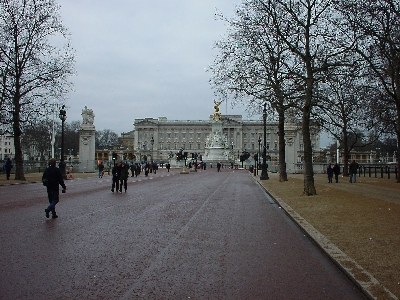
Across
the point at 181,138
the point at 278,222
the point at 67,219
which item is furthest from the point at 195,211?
the point at 181,138

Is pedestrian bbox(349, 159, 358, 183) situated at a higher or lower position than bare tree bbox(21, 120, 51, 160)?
lower

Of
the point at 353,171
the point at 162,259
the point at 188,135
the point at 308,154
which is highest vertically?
the point at 188,135

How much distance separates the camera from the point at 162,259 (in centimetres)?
852

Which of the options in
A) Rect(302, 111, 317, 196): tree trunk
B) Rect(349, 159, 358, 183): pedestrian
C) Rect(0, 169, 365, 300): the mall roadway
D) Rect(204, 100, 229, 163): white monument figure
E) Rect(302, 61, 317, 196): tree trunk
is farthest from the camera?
Rect(204, 100, 229, 163): white monument figure

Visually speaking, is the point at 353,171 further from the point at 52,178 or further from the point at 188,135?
the point at 188,135

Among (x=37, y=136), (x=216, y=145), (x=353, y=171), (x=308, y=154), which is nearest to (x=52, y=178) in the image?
(x=308, y=154)

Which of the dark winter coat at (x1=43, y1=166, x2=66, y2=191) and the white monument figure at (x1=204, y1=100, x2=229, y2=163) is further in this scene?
the white monument figure at (x1=204, y1=100, x2=229, y2=163)

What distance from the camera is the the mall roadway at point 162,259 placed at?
6.50 metres

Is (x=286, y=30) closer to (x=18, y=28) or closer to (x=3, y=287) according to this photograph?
(x=3, y=287)

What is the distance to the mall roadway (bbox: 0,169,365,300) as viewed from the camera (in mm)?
6504

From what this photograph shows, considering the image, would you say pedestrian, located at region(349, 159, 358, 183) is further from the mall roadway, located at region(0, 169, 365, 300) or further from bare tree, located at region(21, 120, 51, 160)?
bare tree, located at region(21, 120, 51, 160)

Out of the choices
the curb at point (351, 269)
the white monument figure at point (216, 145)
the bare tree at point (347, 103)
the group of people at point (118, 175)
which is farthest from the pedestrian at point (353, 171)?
the white monument figure at point (216, 145)

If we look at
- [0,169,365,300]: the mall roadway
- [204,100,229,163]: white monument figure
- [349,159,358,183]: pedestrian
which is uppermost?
[204,100,229,163]: white monument figure

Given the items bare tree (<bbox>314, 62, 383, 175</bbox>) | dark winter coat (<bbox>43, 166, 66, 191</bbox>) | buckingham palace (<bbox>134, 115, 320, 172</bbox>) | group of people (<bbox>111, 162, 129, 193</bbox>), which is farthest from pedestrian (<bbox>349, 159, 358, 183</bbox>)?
buckingham palace (<bbox>134, 115, 320, 172</bbox>)
